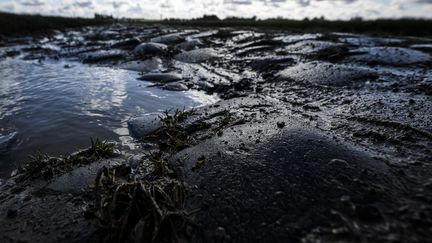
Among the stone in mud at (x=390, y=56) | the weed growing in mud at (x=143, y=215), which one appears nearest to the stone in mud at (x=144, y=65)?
the stone in mud at (x=390, y=56)

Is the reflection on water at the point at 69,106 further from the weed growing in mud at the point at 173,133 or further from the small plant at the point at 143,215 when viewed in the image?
the small plant at the point at 143,215

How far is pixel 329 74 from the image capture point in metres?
6.63

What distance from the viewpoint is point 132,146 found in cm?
437

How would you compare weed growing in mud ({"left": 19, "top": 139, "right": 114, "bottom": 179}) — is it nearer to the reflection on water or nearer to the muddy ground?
the muddy ground

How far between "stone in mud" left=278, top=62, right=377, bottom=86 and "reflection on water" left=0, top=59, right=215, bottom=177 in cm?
194

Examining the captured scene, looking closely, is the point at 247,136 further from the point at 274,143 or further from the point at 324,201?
the point at 324,201

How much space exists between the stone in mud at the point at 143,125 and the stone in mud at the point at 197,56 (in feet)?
17.5

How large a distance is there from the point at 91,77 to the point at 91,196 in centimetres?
624

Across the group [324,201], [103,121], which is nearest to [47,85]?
[103,121]

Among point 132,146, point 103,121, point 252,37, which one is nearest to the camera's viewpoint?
point 132,146

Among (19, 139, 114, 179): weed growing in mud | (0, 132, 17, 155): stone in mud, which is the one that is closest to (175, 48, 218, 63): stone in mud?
(0, 132, 17, 155): stone in mud

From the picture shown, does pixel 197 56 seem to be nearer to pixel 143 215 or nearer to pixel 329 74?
pixel 329 74

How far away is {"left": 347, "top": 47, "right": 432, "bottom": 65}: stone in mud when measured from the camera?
7426 mm

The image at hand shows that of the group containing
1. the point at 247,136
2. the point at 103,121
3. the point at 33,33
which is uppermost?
the point at 247,136
